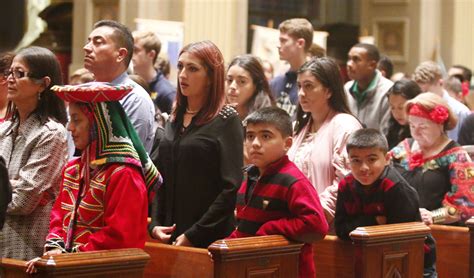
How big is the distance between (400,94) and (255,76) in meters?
1.26

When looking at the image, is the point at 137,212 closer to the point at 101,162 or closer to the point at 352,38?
the point at 101,162

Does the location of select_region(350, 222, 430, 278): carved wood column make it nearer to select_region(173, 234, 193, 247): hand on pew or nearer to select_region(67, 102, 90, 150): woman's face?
select_region(173, 234, 193, 247): hand on pew

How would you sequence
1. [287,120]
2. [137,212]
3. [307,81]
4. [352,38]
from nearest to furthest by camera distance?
[137,212] → [287,120] → [307,81] → [352,38]

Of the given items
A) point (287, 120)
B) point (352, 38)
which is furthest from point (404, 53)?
point (287, 120)

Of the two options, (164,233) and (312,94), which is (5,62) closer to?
(164,233)

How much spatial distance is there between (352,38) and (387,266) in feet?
39.4

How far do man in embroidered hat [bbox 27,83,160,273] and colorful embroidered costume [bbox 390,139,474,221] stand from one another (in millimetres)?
2291

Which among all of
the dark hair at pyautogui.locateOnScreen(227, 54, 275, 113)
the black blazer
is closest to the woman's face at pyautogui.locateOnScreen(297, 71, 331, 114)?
the dark hair at pyautogui.locateOnScreen(227, 54, 275, 113)

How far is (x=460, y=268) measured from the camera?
5.11 metres

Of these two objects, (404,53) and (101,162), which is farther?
(404,53)

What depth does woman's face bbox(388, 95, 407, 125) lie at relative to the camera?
21.4 feet

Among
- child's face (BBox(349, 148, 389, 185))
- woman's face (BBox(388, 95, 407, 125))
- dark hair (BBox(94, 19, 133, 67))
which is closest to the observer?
child's face (BBox(349, 148, 389, 185))

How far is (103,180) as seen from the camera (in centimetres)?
347

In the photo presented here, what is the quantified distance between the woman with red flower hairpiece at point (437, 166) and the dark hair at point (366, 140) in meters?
0.77
